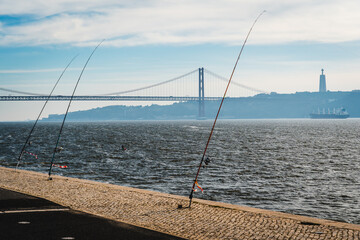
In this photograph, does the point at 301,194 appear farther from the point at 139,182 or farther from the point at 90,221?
the point at 90,221

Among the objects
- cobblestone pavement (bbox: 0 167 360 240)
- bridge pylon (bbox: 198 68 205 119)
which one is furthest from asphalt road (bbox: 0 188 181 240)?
bridge pylon (bbox: 198 68 205 119)

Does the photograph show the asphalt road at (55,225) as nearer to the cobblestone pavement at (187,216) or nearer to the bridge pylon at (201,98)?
the cobblestone pavement at (187,216)

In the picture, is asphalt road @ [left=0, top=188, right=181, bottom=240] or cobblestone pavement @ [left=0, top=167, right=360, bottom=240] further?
cobblestone pavement @ [left=0, top=167, right=360, bottom=240]

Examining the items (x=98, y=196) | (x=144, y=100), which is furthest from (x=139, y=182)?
(x=144, y=100)

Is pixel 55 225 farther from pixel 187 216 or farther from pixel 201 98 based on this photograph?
pixel 201 98

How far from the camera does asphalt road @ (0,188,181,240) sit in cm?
706

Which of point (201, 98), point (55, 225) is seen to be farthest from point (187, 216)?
point (201, 98)

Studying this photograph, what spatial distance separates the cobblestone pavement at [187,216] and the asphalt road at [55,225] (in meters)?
0.42

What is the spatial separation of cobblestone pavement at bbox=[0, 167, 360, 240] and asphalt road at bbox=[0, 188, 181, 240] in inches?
16.4

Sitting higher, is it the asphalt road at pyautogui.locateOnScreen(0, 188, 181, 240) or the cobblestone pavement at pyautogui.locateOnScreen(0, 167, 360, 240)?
the asphalt road at pyautogui.locateOnScreen(0, 188, 181, 240)

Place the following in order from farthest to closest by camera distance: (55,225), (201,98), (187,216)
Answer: (201,98)
(187,216)
(55,225)

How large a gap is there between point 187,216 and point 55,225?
2.67 m

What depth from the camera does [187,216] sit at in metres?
8.98

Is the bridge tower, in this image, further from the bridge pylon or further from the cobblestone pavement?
the cobblestone pavement
